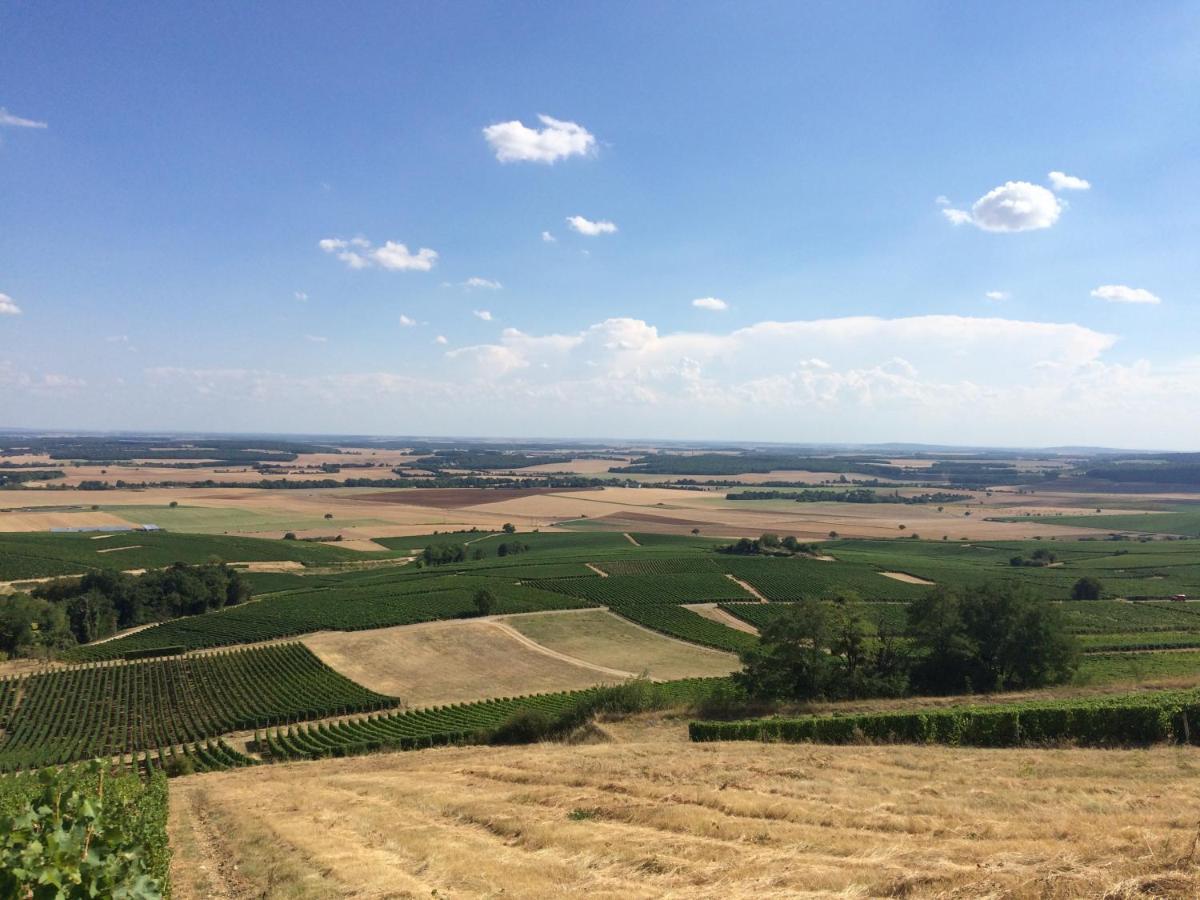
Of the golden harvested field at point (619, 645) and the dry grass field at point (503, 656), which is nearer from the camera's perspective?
the dry grass field at point (503, 656)

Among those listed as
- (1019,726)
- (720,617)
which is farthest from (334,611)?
(1019,726)

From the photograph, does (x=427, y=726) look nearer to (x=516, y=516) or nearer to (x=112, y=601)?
(x=112, y=601)

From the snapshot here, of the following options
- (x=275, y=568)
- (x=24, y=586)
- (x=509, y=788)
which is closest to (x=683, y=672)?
(x=509, y=788)

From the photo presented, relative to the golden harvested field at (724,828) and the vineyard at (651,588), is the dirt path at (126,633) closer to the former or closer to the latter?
the vineyard at (651,588)

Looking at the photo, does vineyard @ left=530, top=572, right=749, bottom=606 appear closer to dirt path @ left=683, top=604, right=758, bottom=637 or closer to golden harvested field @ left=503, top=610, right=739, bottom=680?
dirt path @ left=683, top=604, right=758, bottom=637

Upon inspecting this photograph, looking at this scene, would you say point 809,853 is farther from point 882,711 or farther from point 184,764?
point 184,764

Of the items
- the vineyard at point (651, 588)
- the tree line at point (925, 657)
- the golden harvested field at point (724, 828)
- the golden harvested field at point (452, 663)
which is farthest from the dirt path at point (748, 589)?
the golden harvested field at point (724, 828)
